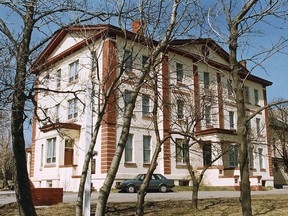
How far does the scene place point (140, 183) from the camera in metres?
24.7

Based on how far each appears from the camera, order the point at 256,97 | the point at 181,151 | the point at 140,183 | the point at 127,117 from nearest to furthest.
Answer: the point at 127,117 → the point at 140,183 → the point at 181,151 → the point at 256,97

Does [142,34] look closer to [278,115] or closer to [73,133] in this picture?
[73,133]

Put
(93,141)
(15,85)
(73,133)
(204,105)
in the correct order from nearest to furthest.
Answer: (93,141), (15,85), (204,105), (73,133)

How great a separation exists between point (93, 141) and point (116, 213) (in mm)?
6393

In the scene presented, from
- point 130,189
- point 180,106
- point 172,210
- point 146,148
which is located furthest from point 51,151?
point 180,106

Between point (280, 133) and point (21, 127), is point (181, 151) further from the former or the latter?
point (280, 133)

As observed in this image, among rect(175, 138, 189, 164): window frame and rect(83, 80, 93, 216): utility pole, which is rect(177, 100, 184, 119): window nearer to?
rect(175, 138, 189, 164): window frame

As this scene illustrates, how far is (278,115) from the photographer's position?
5219 cm

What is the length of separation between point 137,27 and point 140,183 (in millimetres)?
17674

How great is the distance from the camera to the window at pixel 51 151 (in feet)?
101

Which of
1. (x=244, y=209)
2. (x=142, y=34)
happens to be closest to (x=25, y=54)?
(x=142, y=34)

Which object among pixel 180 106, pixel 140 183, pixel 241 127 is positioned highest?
pixel 180 106

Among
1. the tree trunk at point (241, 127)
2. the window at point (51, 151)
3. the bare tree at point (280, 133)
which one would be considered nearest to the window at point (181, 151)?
the tree trunk at point (241, 127)

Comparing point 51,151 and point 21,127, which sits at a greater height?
point 51,151
